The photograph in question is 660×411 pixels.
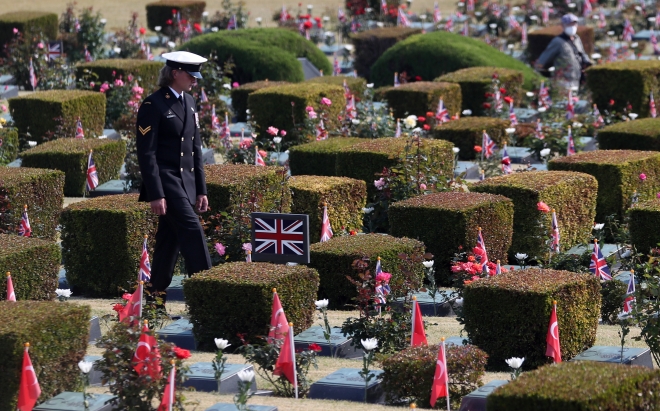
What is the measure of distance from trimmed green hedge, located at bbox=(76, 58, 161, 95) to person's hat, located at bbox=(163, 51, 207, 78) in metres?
9.62

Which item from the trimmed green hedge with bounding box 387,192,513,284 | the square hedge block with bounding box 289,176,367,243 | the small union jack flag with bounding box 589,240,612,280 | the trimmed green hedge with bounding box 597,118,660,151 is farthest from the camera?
the trimmed green hedge with bounding box 597,118,660,151

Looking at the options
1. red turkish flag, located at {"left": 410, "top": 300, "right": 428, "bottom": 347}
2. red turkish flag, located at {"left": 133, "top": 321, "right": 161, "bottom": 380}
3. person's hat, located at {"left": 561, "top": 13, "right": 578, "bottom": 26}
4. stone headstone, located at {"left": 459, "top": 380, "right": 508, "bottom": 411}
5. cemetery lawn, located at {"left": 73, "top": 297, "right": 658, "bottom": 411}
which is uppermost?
person's hat, located at {"left": 561, "top": 13, "right": 578, "bottom": 26}

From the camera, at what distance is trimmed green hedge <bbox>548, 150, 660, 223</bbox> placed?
1336cm

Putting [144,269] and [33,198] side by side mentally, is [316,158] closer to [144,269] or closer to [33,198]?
[33,198]

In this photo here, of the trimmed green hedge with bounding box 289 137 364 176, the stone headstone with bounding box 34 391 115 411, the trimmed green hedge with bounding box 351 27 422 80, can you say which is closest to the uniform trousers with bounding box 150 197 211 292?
the stone headstone with bounding box 34 391 115 411

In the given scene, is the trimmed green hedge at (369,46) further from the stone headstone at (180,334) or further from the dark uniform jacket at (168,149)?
the stone headstone at (180,334)

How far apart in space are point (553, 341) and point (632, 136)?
761 cm

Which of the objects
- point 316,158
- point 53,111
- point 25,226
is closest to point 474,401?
point 25,226

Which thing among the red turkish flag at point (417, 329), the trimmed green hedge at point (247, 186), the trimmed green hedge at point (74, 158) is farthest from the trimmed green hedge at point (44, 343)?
the trimmed green hedge at point (74, 158)

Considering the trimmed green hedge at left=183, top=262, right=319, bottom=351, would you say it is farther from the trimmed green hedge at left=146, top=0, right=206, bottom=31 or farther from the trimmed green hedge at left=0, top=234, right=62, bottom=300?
the trimmed green hedge at left=146, top=0, right=206, bottom=31

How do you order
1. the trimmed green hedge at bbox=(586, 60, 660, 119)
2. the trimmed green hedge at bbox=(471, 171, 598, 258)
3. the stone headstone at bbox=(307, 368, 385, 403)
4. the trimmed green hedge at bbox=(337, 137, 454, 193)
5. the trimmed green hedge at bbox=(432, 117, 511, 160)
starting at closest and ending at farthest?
1. the stone headstone at bbox=(307, 368, 385, 403)
2. the trimmed green hedge at bbox=(471, 171, 598, 258)
3. the trimmed green hedge at bbox=(337, 137, 454, 193)
4. the trimmed green hedge at bbox=(432, 117, 511, 160)
5. the trimmed green hedge at bbox=(586, 60, 660, 119)

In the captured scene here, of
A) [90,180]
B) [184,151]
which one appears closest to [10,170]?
[90,180]

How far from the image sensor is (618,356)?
8844mm

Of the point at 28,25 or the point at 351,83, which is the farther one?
the point at 28,25
